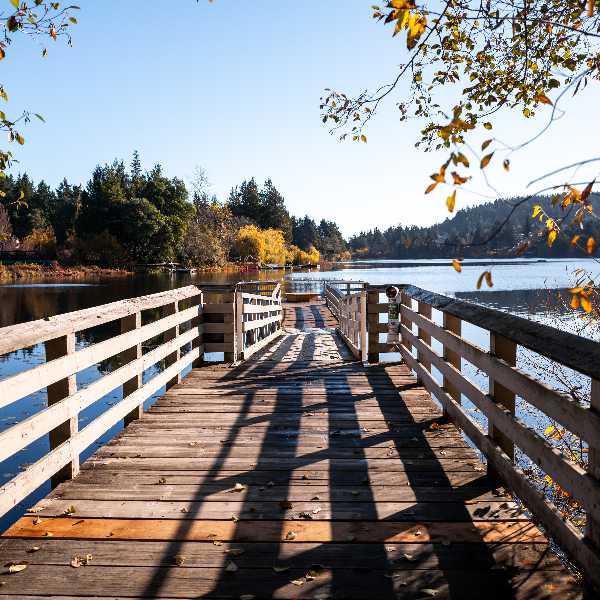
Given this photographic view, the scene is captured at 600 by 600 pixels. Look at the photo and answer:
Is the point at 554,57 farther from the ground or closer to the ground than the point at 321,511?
farther from the ground

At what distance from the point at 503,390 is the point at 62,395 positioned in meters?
2.75

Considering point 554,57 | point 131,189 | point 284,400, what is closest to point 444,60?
point 554,57

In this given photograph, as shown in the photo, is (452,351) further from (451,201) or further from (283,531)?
(451,201)

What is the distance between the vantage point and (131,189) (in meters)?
65.2

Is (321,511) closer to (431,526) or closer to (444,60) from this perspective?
(431,526)

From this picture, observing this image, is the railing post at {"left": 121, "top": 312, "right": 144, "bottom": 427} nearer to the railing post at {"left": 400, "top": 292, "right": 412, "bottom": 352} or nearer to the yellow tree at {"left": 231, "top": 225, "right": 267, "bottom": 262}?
the railing post at {"left": 400, "top": 292, "right": 412, "bottom": 352}

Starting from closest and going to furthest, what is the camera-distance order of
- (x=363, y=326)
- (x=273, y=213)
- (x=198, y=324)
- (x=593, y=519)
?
(x=593, y=519)
(x=198, y=324)
(x=363, y=326)
(x=273, y=213)

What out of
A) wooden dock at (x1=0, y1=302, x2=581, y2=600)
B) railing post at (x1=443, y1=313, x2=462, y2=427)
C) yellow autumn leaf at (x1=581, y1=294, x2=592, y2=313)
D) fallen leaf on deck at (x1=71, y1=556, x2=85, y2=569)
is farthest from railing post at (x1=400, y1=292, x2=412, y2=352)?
fallen leaf on deck at (x1=71, y1=556, x2=85, y2=569)

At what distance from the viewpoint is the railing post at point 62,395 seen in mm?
3027

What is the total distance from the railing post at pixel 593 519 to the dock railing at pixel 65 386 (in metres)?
2.49

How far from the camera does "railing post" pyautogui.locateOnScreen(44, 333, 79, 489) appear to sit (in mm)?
3027

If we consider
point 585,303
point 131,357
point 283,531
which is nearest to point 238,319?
point 131,357

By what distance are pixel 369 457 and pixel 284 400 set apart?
1.64 metres

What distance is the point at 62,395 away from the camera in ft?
10.1
